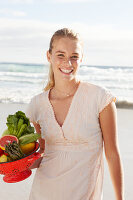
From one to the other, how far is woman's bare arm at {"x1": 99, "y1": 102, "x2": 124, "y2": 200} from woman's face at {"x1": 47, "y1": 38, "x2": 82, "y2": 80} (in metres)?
0.34

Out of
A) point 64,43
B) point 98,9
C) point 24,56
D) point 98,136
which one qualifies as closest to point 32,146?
point 98,136

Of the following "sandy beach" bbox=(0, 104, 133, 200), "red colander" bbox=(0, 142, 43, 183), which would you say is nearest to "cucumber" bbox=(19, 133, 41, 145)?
"red colander" bbox=(0, 142, 43, 183)

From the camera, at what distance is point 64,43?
1.92 m

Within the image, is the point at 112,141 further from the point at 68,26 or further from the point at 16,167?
the point at 68,26

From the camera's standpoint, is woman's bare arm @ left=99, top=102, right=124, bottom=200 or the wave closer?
woman's bare arm @ left=99, top=102, right=124, bottom=200

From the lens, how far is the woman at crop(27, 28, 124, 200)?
Result: 182cm

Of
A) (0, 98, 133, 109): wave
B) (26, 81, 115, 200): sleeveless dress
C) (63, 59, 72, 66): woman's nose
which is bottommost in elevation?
(0, 98, 133, 109): wave

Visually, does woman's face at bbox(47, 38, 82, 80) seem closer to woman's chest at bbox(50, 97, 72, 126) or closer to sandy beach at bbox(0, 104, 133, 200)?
woman's chest at bbox(50, 97, 72, 126)

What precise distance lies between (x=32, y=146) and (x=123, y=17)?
62.9 ft

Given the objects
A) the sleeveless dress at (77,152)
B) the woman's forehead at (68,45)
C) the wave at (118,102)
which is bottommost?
the wave at (118,102)

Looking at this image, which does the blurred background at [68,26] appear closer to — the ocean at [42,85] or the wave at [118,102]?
the ocean at [42,85]

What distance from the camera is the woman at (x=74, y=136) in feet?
5.96

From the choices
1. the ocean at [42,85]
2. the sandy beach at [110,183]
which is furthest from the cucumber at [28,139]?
the ocean at [42,85]

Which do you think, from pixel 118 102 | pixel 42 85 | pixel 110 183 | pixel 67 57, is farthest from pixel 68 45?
pixel 42 85
